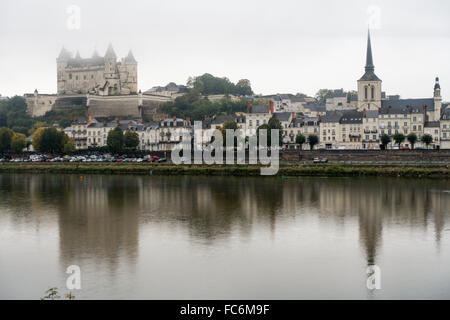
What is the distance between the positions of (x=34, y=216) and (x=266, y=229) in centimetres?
742

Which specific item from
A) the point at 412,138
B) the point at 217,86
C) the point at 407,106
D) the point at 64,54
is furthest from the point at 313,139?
the point at 64,54

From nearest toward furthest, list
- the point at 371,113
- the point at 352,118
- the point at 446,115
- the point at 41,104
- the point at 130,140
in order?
the point at 446,115 → the point at 371,113 → the point at 352,118 → the point at 130,140 → the point at 41,104

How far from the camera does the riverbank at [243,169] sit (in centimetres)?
3044

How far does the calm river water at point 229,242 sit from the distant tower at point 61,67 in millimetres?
52243

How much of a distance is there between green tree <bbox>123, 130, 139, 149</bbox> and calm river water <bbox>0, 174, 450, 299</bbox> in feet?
70.6

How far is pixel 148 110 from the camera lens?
209 ft

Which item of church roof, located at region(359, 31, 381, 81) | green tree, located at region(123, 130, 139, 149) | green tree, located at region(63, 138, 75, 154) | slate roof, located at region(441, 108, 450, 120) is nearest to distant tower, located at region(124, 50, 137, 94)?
green tree, located at region(63, 138, 75, 154)

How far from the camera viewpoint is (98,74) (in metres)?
72.6

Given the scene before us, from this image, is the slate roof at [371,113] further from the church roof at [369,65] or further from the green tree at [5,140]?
the green tree at [5,140]

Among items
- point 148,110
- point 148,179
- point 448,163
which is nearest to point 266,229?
point 148,179

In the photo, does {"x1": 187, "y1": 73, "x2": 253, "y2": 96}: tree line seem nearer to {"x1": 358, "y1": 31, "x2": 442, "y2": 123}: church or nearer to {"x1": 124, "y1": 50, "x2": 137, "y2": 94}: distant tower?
{"x1": 124, "y1": 50, "x2": 137, "y2": 94}: distant tower

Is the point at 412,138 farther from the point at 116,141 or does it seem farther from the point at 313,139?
the point at 116,141

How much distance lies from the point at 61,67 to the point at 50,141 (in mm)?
30326

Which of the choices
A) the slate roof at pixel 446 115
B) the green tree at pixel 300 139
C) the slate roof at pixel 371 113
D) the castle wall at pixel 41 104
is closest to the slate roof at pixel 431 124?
the slate roof at pixel 446 115
